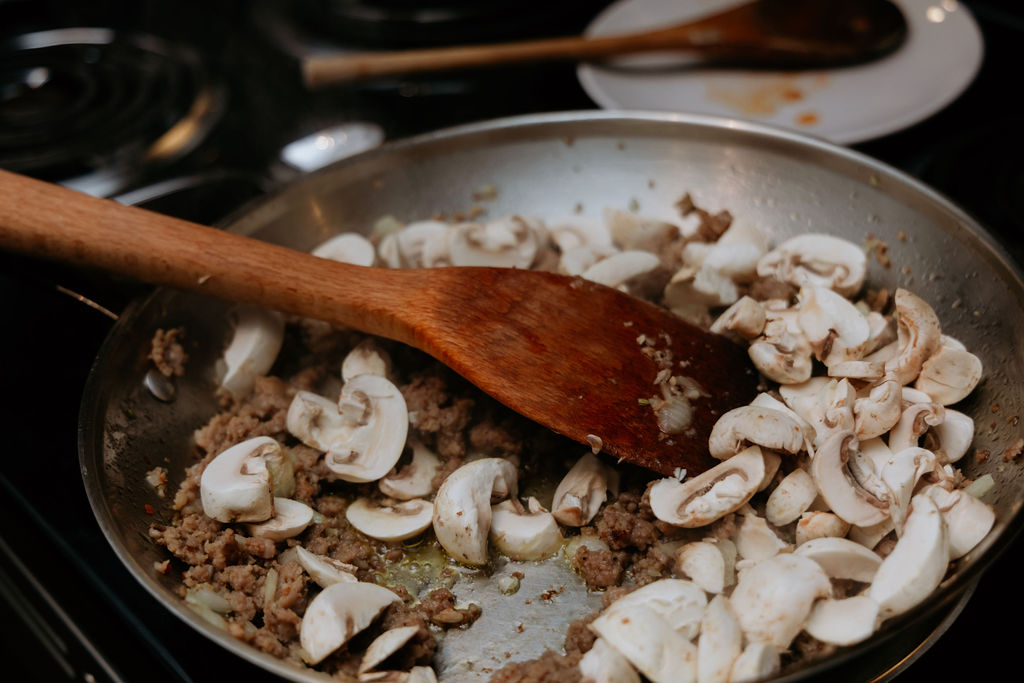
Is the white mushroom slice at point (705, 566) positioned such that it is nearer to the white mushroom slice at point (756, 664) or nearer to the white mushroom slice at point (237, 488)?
the white mushroom slice at point (756, 664)

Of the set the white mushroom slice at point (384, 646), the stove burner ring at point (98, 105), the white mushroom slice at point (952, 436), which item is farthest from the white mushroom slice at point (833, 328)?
the stove burner ring at point (98, 105)

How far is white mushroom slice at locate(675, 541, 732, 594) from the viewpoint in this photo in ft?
3.68

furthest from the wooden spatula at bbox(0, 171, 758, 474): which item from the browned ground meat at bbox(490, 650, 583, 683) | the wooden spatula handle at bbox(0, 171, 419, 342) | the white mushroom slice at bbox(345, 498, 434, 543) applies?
the browned ground meat at bbox(490, 650, 583, 683)

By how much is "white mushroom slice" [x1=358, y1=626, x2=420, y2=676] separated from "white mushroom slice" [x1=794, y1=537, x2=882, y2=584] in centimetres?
52

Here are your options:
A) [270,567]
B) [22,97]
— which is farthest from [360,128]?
[270,567]

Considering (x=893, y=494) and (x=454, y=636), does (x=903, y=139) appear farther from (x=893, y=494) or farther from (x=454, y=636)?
(x=454, y=636)

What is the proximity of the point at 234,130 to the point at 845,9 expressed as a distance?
1.60m

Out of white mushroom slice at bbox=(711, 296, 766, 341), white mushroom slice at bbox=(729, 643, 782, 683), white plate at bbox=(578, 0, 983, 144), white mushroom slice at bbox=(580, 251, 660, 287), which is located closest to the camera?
white mushroom slice at bbox=(729, 643, 782, 683)

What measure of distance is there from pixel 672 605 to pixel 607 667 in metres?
0.12

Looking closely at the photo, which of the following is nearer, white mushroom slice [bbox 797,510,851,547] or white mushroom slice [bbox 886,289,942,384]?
white mushroom slice [bbox 797,510,851,547]

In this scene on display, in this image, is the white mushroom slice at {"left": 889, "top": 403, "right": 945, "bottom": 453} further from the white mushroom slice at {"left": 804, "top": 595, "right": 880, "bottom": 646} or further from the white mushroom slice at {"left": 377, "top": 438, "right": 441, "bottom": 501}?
the white mushroom slice at {"left": 377, "top": 438, "right": 441, "bottom": 501}

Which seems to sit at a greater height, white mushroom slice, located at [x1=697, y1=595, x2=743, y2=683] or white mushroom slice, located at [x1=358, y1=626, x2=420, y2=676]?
white mushroom slice, located at [x1=697, y1=595, x2=743, y2=683]

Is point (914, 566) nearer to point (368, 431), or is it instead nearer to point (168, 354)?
point (368, 431)

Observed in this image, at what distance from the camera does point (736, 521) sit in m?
1.20
